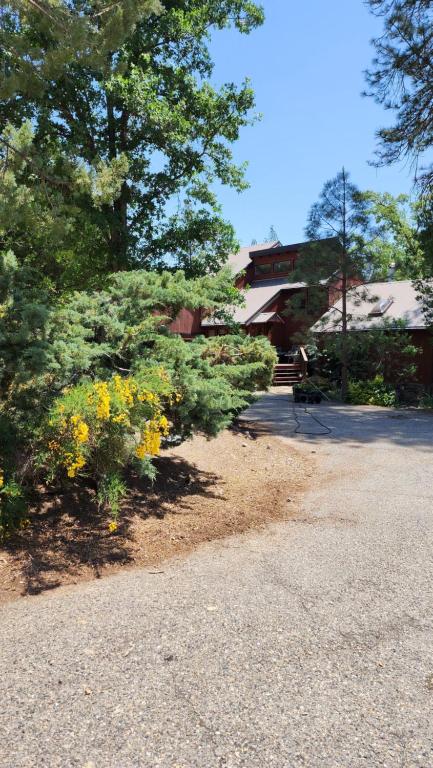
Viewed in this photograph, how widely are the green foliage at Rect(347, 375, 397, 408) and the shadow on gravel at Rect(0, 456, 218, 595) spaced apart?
12.4m

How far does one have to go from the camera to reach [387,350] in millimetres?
18547

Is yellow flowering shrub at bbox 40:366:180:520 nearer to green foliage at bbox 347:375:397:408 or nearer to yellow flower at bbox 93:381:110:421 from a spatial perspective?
yellow flower at bbox 93:381:110:421

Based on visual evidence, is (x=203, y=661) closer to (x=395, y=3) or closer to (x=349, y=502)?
(x=349, y=502)

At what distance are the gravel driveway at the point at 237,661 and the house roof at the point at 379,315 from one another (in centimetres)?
1444

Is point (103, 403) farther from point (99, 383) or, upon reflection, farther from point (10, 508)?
point (10, 508)

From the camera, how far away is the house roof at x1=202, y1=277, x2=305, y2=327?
86.7ft

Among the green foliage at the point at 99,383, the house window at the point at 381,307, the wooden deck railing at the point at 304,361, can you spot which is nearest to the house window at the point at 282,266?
the house window at the point at 381,307

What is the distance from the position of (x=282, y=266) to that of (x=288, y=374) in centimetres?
888

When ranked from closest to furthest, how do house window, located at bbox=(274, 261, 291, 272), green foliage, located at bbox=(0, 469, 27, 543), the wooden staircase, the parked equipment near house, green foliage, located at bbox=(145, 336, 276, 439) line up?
green foliage, located at bbox=(0, 469, 27, 543) < green foliage, located at bbox=(145, 336, 276, 439) < the parked equipment near house < the wooden staircase < house window, located at bbox=(274, 261, 291, 272)

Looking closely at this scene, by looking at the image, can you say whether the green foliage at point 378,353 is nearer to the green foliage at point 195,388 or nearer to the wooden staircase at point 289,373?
the wooden staircase at point 289,373

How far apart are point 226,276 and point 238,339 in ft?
4.65

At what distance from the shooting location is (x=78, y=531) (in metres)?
4.57

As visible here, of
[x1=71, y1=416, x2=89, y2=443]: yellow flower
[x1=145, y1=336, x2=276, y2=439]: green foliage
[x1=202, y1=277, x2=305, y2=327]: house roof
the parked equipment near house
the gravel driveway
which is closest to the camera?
the gravel driveway

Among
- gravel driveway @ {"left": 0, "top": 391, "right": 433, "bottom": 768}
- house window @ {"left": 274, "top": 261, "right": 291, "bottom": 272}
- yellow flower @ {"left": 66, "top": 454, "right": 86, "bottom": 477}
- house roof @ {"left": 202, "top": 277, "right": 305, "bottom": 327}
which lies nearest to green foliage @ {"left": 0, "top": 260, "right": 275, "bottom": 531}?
yellow flower @ {"left": 66, "top": 454, "right": 86, "bottom": 477}
